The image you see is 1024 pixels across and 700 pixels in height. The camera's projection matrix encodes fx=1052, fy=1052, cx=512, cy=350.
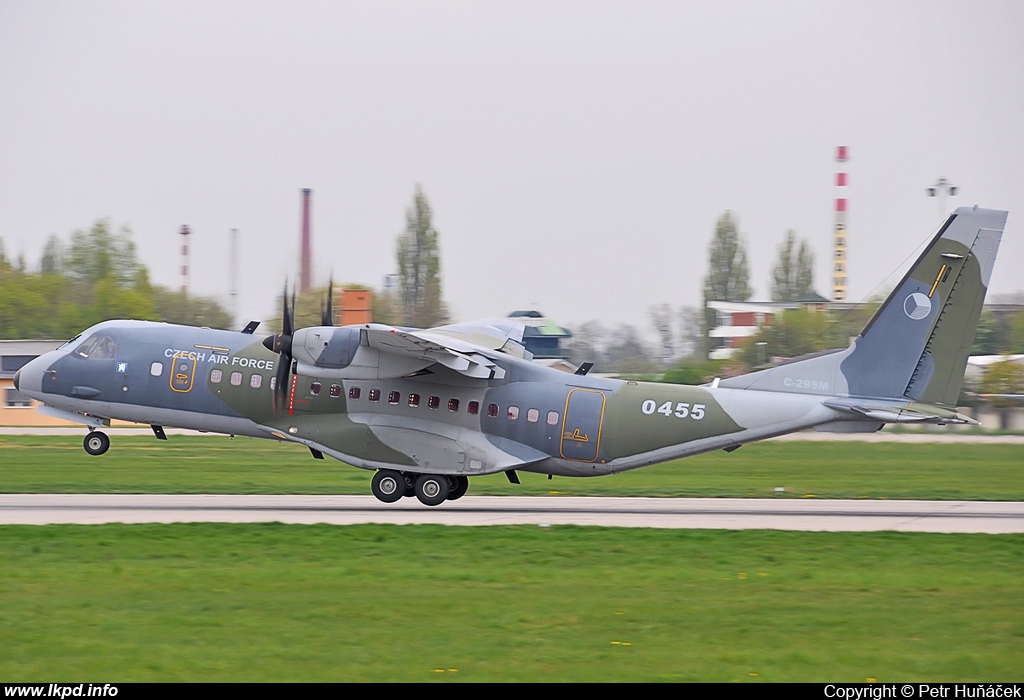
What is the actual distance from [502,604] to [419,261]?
77.9 metres

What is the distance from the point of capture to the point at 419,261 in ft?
298

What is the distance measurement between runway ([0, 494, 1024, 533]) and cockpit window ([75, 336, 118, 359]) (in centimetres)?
332

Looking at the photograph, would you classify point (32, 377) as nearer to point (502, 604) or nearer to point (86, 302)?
point (502, 604)

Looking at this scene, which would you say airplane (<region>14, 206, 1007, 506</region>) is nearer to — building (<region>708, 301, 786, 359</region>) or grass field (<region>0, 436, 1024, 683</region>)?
grass field (<region>0, 436, 1024, 683</region>)

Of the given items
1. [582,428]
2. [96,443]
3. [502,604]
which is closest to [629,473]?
[582,428]

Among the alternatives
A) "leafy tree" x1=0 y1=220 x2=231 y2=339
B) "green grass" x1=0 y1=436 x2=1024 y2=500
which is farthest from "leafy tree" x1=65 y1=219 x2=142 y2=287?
"green grass" x1=0 y1=436 x2=1024 y2=500

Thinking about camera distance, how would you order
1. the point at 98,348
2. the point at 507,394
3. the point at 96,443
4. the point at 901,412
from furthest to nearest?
1. the point at 96,443
2. the point at 98,348
3. the point at 507,394
4. the point at 901,412

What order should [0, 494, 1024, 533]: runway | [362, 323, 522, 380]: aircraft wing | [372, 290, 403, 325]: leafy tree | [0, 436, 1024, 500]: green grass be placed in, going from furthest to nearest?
[372, 290, 403, 325]: leafy tree
[0, 436, 1024, 500]: green grass
[0, 494, 1024, 533]: runway
[362, 323, 522, 380]: aircraft wing

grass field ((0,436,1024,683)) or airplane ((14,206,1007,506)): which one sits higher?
airplane ((14,206,1007,506))

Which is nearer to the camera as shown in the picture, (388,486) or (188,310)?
(388,486)

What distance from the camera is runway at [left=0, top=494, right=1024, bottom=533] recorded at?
21.1 meters

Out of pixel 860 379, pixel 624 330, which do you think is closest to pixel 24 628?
pixel 860 379
